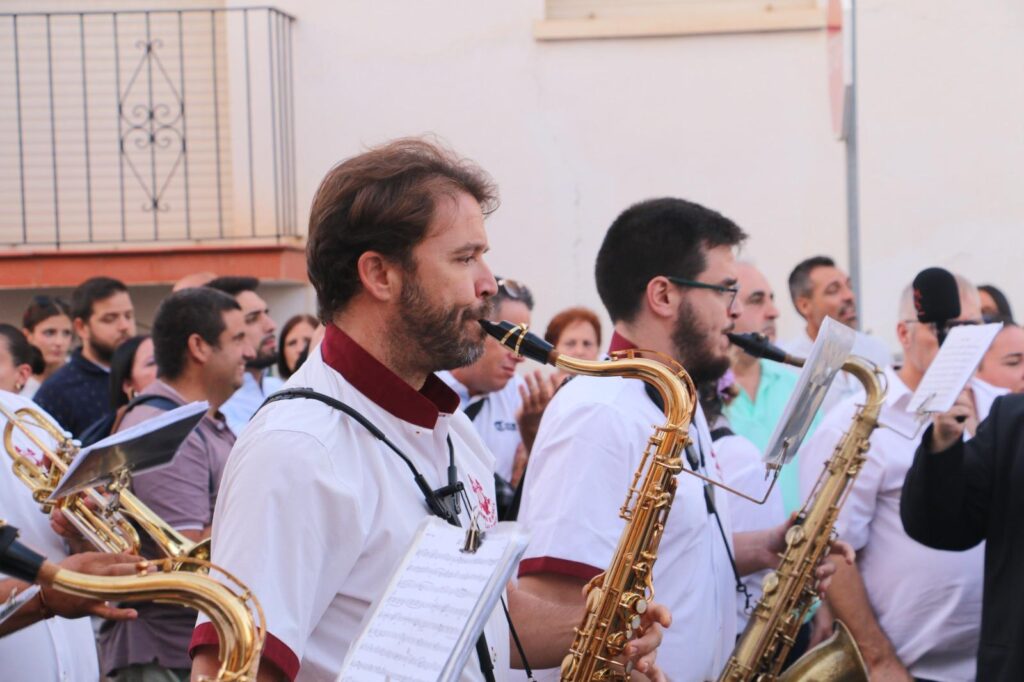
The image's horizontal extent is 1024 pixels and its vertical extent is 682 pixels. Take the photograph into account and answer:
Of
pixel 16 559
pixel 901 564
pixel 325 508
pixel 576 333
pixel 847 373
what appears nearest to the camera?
pixel 16 559

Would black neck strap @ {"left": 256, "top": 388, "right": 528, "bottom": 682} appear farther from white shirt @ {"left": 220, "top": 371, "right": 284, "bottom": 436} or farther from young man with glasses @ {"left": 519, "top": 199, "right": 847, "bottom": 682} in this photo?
white shirt @ {"left": 220, "top": 371, "right": 284, "bottom": 436}

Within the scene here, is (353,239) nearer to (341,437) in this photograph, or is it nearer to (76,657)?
(341,437)

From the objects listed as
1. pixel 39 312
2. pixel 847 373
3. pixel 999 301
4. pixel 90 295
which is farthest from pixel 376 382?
pixel 39 312

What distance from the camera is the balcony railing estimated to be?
10.7 metres

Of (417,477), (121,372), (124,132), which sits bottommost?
(121,372)

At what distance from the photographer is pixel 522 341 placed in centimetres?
306

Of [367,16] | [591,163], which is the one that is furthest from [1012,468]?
[367,16]

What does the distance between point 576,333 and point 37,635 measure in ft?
13.4

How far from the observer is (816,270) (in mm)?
7977

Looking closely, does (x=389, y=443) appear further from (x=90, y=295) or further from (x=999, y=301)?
(x=999, y=301)

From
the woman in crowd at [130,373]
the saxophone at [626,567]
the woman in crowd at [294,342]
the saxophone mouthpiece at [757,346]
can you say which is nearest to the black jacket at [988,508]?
the saxophone mouthpiece at [757,346]

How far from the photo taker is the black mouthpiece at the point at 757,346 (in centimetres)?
409

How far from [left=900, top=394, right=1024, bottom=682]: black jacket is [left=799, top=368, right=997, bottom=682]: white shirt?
1.30 ft

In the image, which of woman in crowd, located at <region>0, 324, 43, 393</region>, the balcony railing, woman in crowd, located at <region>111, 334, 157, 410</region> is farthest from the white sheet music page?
the balcony railing
